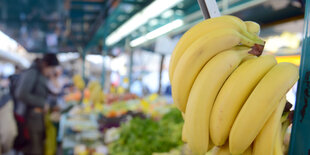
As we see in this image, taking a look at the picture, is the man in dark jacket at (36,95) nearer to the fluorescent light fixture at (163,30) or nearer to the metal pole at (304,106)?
the fluorescent light fixture at (163,30)

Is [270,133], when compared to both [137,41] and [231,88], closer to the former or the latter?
[231,88]

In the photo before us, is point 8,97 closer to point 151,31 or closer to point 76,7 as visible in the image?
point 76,7

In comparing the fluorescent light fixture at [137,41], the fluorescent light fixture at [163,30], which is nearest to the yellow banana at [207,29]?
the fluorescent light fixture at [163,30]

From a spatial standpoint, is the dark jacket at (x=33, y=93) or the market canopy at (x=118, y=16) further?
the dark jacket at (x=33, y=93)

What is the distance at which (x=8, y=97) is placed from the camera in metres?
4.29

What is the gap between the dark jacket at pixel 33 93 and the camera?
160 inches

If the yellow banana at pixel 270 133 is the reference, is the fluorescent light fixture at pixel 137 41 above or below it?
above

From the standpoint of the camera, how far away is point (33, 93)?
4.27 meters

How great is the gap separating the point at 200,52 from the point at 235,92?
0.15 meters

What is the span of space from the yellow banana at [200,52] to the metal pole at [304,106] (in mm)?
159

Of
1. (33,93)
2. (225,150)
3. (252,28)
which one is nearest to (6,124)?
(33,93)

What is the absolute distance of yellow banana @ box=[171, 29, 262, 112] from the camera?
64cm

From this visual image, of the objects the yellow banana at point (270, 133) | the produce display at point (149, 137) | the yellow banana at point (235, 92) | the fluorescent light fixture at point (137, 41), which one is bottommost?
the produce display at point (149, 137)

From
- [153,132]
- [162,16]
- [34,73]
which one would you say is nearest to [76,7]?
[34,73]
